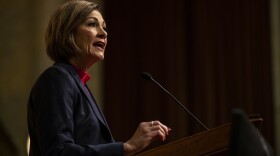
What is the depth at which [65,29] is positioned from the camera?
6.54 ft

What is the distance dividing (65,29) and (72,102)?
1.13ft

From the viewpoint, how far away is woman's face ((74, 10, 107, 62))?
2023 mm

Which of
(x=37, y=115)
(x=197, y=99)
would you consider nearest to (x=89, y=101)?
(x=37, y=115)

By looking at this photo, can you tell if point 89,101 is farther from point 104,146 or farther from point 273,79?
point 273,79

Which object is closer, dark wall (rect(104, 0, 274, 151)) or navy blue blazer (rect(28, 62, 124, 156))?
navy blue blazer (rect(28, 62, 124, 156))

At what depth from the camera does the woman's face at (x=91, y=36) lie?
202cm

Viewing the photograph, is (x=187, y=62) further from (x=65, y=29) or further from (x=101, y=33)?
(x=65, y=29)

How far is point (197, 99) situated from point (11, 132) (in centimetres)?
163

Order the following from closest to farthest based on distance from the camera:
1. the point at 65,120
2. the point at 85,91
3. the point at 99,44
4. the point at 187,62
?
1. the point at 65,120
2. the point at 85,91
3. the point at 99,44
4. the point at 187,62

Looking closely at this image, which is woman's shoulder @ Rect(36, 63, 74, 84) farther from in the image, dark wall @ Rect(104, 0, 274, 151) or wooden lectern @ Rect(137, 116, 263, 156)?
dark wall @ Rect(104, 0, 274, 151)

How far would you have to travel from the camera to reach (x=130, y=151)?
5.57ft

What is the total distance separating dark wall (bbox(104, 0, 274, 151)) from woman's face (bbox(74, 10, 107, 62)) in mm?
2556

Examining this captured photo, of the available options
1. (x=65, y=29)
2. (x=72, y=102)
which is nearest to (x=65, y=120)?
(x=72, y=102)

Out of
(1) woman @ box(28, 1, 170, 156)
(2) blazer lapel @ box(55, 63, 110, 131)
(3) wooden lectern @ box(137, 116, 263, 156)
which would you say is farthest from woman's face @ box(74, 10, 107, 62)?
(3) wooden lectern @ box(137, 116, 263, 156)
